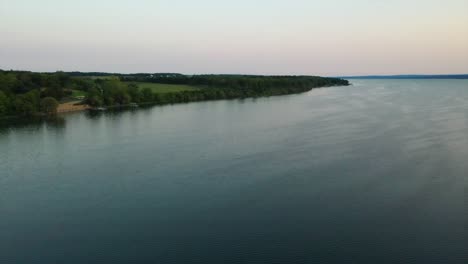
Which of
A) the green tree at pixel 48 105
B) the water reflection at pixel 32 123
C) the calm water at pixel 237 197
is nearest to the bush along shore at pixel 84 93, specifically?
the green tree at pixel 48 105

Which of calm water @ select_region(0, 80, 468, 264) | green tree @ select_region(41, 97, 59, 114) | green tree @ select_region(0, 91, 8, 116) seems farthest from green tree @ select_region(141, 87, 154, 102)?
calm water @ select_region(0, 80, 468, 264)

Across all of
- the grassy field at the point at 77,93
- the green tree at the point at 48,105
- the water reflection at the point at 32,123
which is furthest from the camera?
the grassy field at the point at 77,93

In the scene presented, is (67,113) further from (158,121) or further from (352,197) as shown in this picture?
(352,197)

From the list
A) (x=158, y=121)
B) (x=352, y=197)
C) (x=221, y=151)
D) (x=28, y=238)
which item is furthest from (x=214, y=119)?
(x=28, y=238)

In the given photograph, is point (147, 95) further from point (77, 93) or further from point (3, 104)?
point (3, 104)

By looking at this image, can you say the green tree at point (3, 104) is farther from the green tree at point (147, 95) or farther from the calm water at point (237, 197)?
the green tree at point (147, 95)

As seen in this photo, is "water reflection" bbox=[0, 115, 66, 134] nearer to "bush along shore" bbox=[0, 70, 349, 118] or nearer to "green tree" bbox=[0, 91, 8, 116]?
"green tree" bbox=[0, 91, 8, 116]
